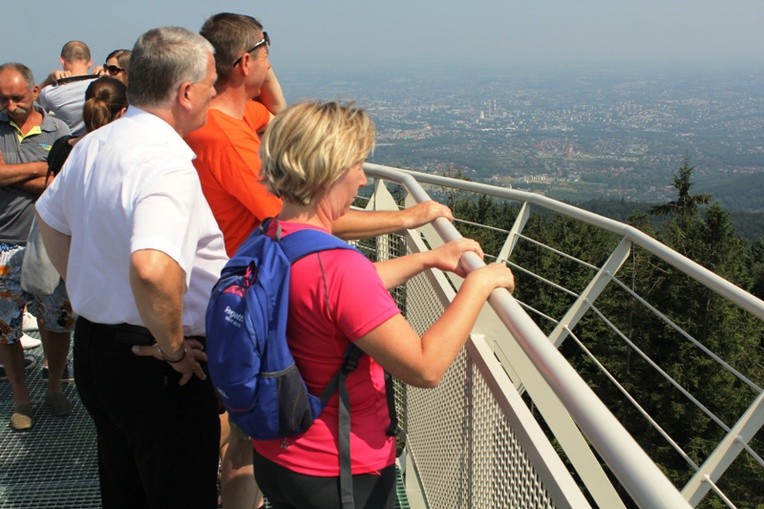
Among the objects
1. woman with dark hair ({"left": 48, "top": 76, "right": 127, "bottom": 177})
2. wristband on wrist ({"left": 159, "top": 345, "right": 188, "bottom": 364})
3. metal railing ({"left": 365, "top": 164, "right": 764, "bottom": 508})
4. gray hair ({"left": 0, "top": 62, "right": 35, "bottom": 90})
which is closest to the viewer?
metal railing ({"left": 365, "top": 164, "right": 764, "bottom": 508})

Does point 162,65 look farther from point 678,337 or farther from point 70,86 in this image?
point 678,337

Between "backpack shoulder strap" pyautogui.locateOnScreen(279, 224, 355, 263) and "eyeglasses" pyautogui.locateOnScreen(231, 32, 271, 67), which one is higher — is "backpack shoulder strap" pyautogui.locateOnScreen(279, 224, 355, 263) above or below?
below

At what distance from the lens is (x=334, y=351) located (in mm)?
1311

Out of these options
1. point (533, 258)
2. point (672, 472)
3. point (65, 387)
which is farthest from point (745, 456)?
point (65, 387)

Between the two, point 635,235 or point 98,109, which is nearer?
point 98,109

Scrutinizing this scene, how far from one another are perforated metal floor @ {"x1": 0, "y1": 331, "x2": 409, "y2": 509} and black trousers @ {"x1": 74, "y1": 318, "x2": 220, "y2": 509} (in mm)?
1014

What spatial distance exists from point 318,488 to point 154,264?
0.56 metres

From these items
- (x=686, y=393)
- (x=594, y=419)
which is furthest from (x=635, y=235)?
(x=594, y=419)

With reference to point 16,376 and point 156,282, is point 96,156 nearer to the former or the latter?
point 156,282

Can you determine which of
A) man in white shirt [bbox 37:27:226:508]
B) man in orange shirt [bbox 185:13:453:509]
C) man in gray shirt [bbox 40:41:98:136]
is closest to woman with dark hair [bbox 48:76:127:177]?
man in orange shirt [bbox 185:13:453:509]

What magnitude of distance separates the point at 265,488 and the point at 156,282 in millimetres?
476

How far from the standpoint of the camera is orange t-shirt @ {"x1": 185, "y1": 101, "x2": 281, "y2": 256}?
1948 millimetres

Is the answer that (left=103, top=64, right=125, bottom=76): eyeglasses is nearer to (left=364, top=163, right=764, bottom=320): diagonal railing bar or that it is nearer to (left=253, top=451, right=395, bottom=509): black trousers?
(left=364, top=163, right=764, bottom=320): diagonal railing bar

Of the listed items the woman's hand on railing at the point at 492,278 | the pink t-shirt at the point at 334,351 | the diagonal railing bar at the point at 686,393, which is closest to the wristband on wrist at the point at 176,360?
the pink t-shirt at the point at 334,351
